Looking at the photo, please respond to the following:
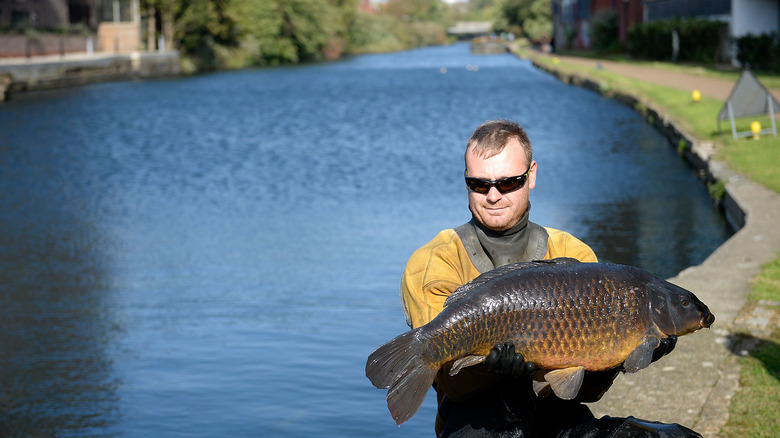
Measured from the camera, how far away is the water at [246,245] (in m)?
8.21

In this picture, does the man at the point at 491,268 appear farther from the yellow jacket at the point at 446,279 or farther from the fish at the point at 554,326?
the fish at the point at 554,326

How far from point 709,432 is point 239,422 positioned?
150 inches

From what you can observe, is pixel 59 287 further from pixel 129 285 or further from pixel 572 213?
pixel 572 213

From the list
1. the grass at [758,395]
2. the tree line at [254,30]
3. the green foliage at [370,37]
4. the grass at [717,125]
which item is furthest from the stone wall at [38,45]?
the green foliage at [370,37]

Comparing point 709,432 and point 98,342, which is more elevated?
point 709,432

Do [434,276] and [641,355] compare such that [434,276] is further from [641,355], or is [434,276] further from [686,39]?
[686,39]

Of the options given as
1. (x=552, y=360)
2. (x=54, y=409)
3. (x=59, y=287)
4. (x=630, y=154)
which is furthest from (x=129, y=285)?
(x=630, y=154)

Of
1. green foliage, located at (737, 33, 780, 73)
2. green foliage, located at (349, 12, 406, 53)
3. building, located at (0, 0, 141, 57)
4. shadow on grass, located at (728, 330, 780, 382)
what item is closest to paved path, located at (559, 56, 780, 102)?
green foliage, located at (737, 33, 780, 73)

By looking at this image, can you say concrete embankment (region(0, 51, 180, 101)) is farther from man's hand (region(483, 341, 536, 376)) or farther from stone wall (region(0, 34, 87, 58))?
man's hand (region(483, 341, 536, 376))

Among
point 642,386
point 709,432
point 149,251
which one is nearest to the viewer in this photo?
point 709,432

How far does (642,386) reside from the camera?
20.9 ft

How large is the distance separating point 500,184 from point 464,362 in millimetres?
779

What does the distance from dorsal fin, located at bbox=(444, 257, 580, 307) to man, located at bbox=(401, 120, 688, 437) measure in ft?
0.63

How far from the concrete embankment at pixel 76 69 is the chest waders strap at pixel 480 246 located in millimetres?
38919
